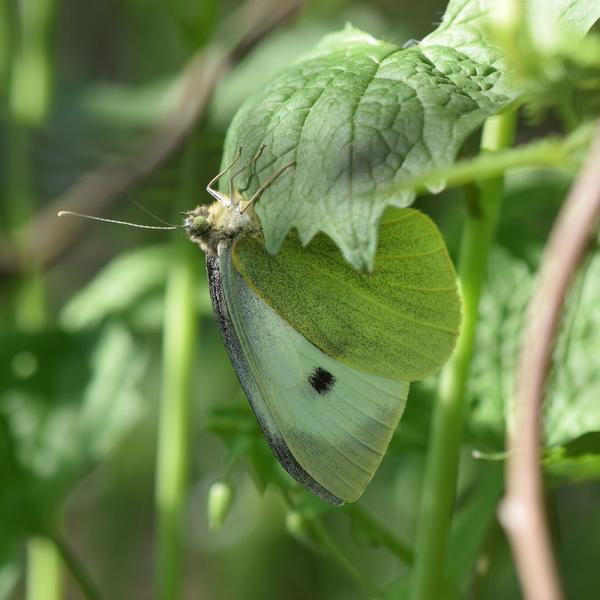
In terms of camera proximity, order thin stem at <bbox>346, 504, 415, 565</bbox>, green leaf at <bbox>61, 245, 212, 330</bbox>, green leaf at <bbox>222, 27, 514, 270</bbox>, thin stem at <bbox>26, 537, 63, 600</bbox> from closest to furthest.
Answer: green leaf at <bbox>222, 27, 514, 270</bbox>, thin stem at <bbox>346, 504, 415, 565</bbox>, thin stem at <bbox>26, 537, 63, 600</bbox>, green leaf at <bbox>61, 245, 212, 330</bbox>

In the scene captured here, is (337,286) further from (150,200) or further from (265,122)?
(150,200)

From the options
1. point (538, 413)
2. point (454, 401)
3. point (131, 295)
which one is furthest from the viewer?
point (131, 295)

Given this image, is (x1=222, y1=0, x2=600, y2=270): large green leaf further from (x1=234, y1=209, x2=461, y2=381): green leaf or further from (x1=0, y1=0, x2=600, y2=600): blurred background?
(x1=0, y1=0, x2=600, y2=600): blurred background

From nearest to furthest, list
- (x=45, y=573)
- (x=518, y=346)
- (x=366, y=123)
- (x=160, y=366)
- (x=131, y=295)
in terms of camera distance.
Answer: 1. (x=366, y=123)
2. (x=518, y=346)
3. (x=45, y=573)
4. (x=131, y=295)
5. (x=160, y=366)

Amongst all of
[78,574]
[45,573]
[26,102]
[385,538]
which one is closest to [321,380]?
[385,538]

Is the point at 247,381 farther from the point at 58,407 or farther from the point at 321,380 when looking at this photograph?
the point at 58,407

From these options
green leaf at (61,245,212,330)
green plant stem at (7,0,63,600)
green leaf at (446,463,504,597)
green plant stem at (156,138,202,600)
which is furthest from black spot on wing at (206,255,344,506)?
green plant stem at (7,0,63,600)

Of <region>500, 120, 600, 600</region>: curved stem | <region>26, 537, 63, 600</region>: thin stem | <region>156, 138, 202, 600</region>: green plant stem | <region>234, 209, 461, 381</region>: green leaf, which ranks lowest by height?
<region>26, 537, 63, 600</region>: thin stem

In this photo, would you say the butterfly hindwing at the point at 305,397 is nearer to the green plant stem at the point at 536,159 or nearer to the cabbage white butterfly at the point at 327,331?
the cabbage white butterfly at the point at 327,331
